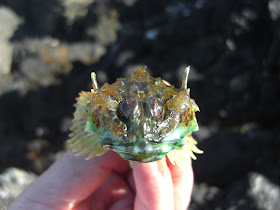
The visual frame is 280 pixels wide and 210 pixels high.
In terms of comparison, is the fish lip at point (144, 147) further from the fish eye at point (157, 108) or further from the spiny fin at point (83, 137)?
the spiny fin at point (83, 137)

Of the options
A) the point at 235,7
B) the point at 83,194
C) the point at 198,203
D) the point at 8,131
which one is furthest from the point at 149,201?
the point at 8,131

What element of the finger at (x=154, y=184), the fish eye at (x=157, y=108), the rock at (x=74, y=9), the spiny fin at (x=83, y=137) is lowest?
the finger at (x=154, y=184)

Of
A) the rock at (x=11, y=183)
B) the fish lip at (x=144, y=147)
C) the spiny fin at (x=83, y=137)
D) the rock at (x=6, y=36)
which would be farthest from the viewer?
the rock at (x=6, y=36)

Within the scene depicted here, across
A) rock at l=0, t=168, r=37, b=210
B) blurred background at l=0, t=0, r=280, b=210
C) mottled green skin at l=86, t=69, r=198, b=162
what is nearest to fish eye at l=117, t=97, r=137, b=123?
mottled green skin at l=86, t=69, r=198, b=162

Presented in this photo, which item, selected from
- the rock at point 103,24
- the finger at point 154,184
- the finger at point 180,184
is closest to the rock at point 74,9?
the rock at point 103,24

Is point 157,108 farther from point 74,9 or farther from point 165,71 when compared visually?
point 74,9

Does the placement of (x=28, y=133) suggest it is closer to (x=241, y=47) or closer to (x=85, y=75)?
(x=85, y=75)
